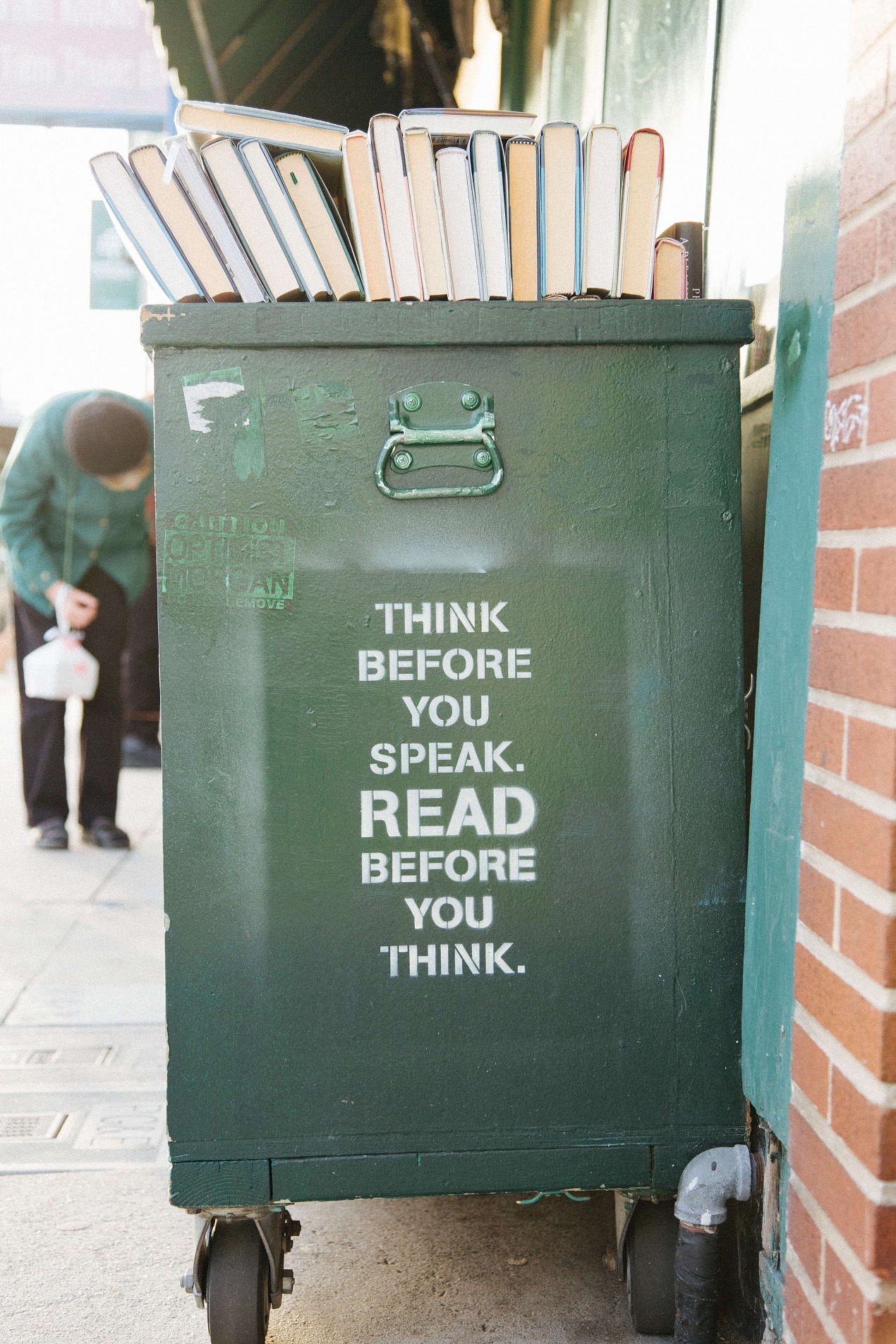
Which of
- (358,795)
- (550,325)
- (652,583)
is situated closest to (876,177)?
(550,325)

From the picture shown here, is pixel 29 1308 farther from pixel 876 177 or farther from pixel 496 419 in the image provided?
pixel 876 177

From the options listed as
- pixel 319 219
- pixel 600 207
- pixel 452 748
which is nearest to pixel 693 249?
pixel 600 207

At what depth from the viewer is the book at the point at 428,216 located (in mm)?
1984

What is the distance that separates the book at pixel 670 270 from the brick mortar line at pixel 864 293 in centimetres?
49

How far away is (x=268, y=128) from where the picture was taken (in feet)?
6.99

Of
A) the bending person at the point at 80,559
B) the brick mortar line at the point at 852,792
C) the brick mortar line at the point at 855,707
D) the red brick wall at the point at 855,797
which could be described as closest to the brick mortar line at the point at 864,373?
the red brick wall at the point at 855,797

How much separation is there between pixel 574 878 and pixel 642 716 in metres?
0.29

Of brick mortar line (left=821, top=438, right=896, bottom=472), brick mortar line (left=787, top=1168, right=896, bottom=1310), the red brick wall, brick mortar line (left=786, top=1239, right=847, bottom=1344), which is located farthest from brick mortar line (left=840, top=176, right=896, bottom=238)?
brick mortar line (left=786, top=1239, right=847, bottom=1344)

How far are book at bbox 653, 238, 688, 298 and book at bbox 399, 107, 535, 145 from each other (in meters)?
0.31

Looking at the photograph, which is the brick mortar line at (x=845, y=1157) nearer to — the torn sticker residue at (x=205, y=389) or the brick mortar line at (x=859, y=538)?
the brick mortar line at (x=859, y=538)

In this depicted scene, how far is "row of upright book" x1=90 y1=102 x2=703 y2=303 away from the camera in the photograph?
1981 mm

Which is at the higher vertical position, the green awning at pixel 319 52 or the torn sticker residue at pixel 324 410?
the green awning at pixel 319 52

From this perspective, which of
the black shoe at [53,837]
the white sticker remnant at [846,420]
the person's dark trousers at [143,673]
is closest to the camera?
the white sticker remnant at [846,420]

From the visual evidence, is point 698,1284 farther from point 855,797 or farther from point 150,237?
point 150,237
